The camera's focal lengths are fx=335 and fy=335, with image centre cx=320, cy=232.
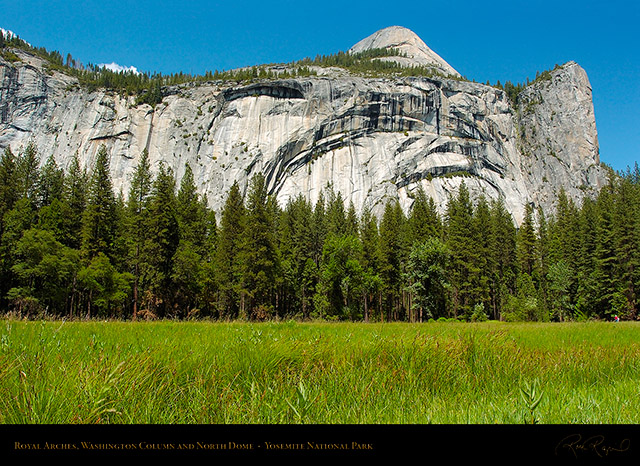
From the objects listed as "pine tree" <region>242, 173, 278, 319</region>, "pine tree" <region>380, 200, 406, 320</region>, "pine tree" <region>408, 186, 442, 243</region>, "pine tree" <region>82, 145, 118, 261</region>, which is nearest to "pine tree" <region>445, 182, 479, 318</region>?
"pine tree" <region>408, 186, 442, 243</region>

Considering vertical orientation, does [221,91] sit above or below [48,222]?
above

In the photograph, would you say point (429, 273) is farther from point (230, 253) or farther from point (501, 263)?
point (501, 263)

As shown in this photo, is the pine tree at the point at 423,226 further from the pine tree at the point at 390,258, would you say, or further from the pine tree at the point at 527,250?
the pine tree at the point at 527,250

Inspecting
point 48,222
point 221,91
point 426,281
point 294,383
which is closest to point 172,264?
point 48,222

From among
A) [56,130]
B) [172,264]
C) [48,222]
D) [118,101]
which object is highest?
[118,101]

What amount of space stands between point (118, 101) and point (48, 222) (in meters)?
88.8

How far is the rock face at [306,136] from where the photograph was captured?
96.9 m

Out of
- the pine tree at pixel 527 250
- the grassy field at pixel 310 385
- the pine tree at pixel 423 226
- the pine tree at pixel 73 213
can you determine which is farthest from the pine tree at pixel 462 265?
the pine tree at pixel 73 213
